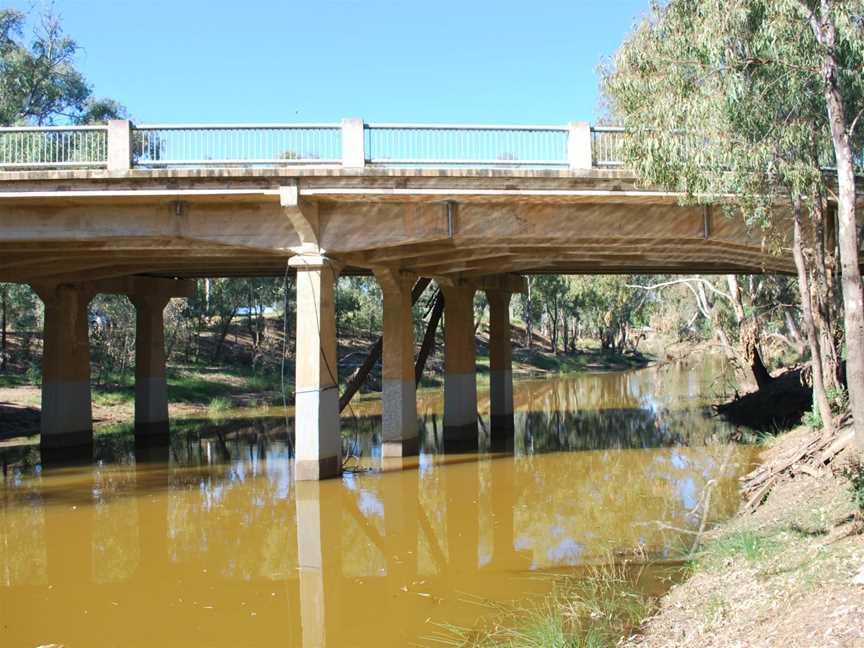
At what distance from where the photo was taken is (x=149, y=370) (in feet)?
87.2

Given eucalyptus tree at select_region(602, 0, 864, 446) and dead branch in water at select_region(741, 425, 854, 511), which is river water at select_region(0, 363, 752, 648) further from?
eucalyptus tree at select_region(602, 0, 864, 446)

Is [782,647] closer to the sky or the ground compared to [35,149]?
closer to the ground

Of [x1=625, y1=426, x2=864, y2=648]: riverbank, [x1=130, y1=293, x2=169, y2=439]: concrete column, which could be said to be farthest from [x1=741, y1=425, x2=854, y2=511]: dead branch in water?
[x1=130, y1=293, x2=169, y2=439]: concrete column

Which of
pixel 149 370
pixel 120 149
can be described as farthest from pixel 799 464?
pixel 149 370

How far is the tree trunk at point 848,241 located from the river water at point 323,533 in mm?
3092

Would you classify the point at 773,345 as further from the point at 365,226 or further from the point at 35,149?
the point at 35,149

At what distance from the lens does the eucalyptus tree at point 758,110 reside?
10.6 meters

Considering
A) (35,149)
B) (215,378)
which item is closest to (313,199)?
(35,149)

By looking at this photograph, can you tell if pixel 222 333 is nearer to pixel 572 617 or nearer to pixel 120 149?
pixel 120 149

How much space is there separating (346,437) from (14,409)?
12.9m

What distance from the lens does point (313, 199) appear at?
1666 cm

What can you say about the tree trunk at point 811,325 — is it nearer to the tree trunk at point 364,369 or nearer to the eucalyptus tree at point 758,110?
the eucalyptus tree at point 758,110

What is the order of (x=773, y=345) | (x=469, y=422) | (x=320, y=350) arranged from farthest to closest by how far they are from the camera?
(x=773, y=345), (x=469, y=422), (x=320, y=350)

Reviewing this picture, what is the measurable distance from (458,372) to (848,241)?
15496 mm
